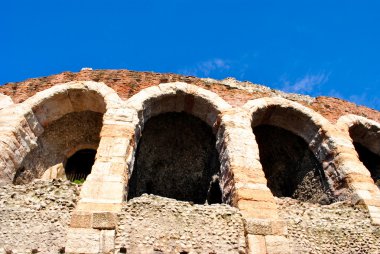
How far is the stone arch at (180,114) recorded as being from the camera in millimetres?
8258

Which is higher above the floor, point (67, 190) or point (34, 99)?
point (34, 99)

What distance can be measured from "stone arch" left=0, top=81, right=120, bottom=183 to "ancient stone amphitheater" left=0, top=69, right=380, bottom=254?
3 cm

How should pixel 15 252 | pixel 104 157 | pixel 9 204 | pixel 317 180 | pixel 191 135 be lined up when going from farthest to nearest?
1. pixel 191 135
2. pixel 317 180
3. pixel 104 157
4. pixel 9 204
5. pixel 15 252

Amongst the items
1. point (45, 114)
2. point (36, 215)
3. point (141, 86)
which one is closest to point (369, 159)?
point (141, 86)

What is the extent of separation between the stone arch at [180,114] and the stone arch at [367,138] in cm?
319

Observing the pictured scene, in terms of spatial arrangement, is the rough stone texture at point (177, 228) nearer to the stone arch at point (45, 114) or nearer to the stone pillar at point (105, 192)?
the stone pillar at point (105, 192)

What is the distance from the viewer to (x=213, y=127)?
838 centimetres

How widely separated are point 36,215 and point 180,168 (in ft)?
15.0

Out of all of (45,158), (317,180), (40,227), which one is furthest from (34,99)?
(317,180)

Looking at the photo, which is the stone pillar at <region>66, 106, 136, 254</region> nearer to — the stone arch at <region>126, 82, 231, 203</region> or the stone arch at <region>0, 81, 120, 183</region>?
the stone arch at <region>126, 82, 231, 203</region>

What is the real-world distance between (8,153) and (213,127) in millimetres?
4152

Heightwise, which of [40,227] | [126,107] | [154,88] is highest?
[154,88]

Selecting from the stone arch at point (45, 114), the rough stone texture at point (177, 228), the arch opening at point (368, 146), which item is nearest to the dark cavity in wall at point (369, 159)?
the arch opening at point (368, 146)

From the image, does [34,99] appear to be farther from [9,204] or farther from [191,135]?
[191,135]
